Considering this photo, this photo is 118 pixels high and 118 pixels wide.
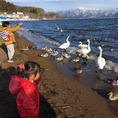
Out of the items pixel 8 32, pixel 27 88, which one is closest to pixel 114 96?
pixel 27 88

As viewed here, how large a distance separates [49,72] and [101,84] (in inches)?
103

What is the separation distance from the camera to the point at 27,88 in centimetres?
357

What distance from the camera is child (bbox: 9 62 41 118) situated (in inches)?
136

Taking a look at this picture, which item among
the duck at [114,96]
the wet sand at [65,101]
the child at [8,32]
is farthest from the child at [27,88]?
the child at [8,32]

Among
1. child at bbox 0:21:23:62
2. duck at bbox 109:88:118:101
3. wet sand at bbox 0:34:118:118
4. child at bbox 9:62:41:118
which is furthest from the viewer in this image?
child at bbox 0:21:23:62

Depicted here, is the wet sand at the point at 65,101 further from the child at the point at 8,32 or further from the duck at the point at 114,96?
the child at the point at 8,32

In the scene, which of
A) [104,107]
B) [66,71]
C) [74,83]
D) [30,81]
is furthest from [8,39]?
[104,107]

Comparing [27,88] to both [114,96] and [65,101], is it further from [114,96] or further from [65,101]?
[114,96]

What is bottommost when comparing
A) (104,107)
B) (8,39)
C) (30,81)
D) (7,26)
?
(104,107)

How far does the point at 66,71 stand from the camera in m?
8.40

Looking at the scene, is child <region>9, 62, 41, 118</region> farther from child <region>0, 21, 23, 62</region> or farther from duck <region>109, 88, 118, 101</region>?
child <region>0, 21, 23, 62</region>

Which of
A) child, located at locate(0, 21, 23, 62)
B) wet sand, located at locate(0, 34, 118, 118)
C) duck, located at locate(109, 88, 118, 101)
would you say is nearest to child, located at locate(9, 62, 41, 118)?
wet sand, located at locate(0, 34, 118, 118)

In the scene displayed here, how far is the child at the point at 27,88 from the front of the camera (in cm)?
346

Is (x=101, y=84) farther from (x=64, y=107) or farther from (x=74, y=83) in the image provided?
(x=64, y=107)
